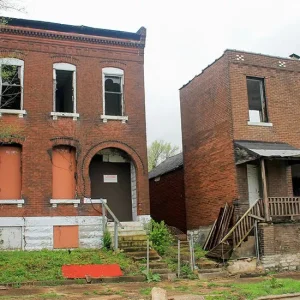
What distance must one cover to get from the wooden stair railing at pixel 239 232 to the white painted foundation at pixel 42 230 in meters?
4.55

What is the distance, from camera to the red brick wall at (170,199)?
2558 cm

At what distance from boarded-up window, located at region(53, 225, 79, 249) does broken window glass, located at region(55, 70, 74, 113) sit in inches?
194

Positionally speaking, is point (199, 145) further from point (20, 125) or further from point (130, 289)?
point (130, 289)

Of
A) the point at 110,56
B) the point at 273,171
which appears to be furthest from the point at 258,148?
the point at 110,56

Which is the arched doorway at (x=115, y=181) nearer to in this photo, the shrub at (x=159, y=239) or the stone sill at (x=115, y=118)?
the stone sill at (x=115, y=118)

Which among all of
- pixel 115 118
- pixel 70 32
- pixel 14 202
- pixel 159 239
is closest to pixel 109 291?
pixel 159 239

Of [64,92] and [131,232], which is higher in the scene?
[64,92]

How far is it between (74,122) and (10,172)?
3.25 metres

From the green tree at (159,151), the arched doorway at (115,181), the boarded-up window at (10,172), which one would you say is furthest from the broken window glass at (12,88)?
the green tree at (159,151)

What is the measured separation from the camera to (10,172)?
1908 cm

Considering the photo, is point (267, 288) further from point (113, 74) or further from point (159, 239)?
point (113, 74)

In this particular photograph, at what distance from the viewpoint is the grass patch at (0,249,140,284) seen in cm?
1441

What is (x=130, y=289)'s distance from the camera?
527 inches

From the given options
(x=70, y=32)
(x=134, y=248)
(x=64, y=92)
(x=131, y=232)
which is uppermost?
(x=70, y=32)
